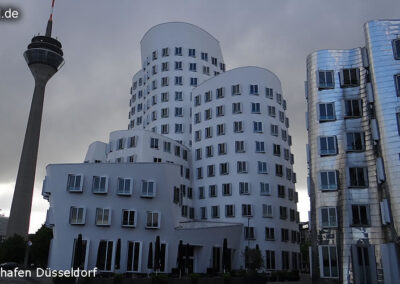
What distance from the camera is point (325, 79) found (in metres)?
42.9

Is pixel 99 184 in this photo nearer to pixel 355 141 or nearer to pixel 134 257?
pixel 134 257

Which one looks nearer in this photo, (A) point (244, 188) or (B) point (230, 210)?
(B) point (230, 210)

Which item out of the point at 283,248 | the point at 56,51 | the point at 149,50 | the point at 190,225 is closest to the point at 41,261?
the point at 190,225

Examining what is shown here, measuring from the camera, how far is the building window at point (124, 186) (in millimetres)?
50906

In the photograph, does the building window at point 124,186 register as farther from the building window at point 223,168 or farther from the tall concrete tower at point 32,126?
the tall concrete tower at point 32,126

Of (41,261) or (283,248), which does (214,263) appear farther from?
(41,261)

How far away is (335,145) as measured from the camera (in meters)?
40.6

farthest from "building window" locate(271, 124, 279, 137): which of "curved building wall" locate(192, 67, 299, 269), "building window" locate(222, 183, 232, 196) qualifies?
"building window" locate(222, 183, 232, 196)

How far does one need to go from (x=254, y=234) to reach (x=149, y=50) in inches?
1957

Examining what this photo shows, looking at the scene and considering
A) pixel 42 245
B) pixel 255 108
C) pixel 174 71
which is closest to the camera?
pixel 42 245

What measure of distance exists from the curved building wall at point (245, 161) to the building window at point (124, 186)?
68.2 ft

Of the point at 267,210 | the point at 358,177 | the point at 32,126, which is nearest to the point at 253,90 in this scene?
the point at 267,210

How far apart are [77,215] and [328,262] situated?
29.4 metres

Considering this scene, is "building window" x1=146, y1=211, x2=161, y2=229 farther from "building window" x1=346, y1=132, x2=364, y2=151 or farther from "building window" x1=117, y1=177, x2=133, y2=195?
"building window" x1=346, y1=132, x2=364, y2=151
